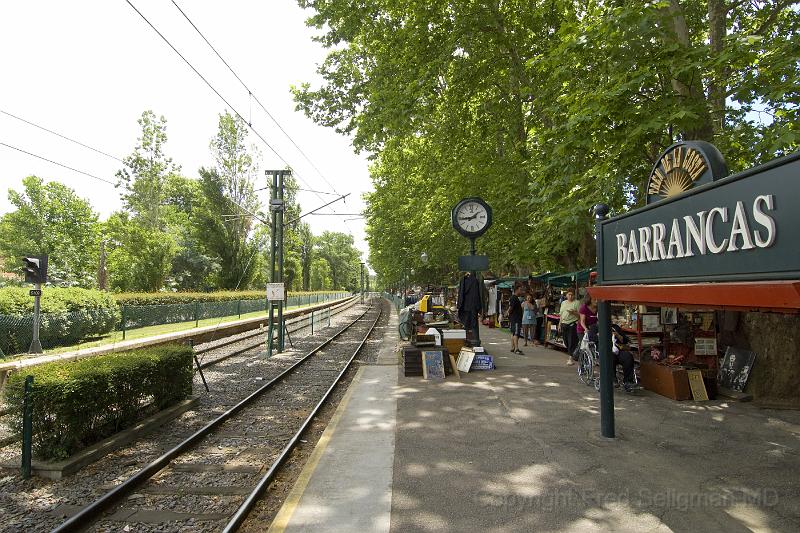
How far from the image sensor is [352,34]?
14352 millimetres

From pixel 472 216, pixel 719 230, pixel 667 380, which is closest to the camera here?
pixel 719 230

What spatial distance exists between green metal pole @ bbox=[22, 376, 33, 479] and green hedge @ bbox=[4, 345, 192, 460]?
54mm

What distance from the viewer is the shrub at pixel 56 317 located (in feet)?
40.7

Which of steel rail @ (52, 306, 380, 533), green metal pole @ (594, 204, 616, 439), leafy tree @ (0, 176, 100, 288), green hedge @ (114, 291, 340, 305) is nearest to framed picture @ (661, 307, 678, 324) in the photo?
green metal pole @ (594, 204, 616, 439)

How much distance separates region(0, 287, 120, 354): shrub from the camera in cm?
1241

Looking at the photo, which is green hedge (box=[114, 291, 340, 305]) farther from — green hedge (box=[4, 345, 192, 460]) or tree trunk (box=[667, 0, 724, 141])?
tree trunk (box=[667, 0, 724, 141])

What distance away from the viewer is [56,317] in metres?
14.2

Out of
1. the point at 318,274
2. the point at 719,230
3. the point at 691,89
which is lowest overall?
the point at 719,230

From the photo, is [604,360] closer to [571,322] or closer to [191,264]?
[571,322]

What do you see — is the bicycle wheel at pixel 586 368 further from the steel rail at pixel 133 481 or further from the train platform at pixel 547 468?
the steel rail at pixel 133 481

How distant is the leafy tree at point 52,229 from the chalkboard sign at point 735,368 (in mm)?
59388

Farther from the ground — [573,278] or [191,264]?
[191,264]

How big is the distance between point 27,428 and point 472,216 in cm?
977

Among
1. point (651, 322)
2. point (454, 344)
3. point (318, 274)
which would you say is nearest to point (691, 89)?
point (651, 322)
